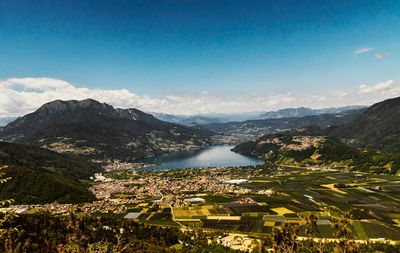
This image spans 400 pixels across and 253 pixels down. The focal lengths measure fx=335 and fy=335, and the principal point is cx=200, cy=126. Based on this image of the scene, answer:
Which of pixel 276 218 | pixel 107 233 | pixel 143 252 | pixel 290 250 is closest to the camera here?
pixel 290 250

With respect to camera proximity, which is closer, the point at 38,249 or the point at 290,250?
the point at 290,250

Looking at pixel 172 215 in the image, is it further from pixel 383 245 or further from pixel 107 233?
pixel 383 245

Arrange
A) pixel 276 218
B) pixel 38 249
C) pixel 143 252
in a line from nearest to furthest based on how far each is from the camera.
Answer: pixel 38 249 < pixel 143 252 < pixel 276 218

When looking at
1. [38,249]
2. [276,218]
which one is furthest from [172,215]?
[38,249]

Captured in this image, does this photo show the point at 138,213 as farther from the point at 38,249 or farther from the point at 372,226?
the point at 372,226

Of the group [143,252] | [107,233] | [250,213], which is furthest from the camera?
[250,213]

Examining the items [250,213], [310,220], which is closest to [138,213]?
[250,213]

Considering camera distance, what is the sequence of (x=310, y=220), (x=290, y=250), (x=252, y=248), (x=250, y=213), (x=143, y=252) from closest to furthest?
1. (x=290, y=250)
2. (x=310, y=220)
3. (x=143, y=252)
4. (x=252, y=248)
5. (x=250, y=213)

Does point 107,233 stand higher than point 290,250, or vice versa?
point 290,250

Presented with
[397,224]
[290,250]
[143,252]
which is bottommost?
[397,224]
